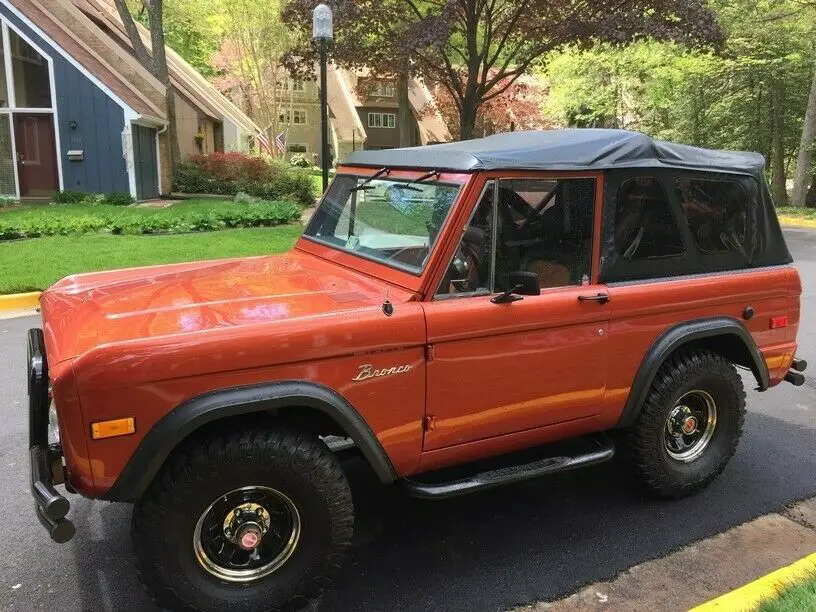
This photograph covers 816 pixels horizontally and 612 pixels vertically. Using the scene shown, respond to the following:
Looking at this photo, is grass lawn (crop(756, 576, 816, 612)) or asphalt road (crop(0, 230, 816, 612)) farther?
asphalt road (crop(0, 230, 816, 612))

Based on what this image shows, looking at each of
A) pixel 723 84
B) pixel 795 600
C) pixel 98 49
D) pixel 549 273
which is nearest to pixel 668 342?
pixel 549 273

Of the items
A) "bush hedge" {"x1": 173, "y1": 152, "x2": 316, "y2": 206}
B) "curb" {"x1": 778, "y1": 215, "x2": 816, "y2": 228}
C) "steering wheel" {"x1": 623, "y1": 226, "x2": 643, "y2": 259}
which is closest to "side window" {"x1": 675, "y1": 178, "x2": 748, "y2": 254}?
"steering wheel" {"x1": 623, "y1": 226, "x2": 643, "y2": 259}

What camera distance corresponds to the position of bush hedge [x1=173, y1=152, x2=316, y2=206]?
19.3 m

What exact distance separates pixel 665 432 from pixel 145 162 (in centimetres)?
1816

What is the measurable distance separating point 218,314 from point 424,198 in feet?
3.65

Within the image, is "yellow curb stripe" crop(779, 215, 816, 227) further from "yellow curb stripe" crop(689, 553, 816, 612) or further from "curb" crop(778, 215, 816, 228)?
"yellow curb stripe" crop(689, 553, 816, 612)

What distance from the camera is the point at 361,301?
2943 mm

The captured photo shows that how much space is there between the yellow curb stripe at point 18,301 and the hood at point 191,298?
5164mm

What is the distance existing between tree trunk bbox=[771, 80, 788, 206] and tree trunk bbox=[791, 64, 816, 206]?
2.61 ft

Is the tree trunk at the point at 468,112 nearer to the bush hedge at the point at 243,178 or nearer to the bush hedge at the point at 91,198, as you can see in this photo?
the bush hedge at the point at 243,178

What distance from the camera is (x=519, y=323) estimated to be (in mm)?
3068

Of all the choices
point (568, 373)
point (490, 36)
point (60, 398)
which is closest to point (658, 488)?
point (568, 373)

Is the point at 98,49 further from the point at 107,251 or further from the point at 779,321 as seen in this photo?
the point at 779,321

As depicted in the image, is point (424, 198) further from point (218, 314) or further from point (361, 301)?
point (218, 314)
